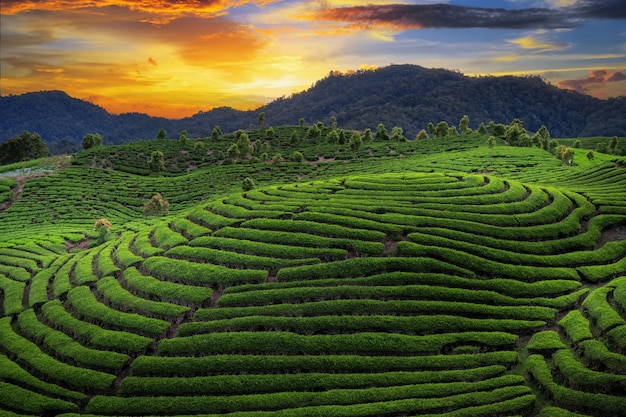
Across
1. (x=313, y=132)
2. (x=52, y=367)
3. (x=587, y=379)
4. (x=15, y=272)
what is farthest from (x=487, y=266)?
(x=313, y=132)

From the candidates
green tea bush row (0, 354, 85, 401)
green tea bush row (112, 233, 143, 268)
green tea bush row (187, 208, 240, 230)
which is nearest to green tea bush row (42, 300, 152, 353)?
green tea bush row (0, 354, 85, 401)

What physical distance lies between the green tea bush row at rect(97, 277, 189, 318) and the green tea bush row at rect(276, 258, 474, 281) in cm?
791

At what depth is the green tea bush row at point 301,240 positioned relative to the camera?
3891 centimetres

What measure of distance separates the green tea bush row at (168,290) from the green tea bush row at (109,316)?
233 centimetres

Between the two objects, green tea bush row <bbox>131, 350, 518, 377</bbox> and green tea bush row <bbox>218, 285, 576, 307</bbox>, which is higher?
green tea bush row <bbox>218, 285, 576, 307</bbox>

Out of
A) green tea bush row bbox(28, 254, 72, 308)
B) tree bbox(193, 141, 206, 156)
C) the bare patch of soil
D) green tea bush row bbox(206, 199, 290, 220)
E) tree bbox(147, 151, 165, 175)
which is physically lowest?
green tea bush row bbox(28, 254, 72, 308)

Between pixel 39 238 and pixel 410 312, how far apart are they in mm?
54409

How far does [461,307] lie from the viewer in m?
33.2

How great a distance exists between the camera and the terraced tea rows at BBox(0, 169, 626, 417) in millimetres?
27203

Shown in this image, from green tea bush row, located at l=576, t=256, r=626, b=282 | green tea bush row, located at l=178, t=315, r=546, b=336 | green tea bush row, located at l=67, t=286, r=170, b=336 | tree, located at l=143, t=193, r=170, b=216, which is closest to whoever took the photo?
green tea bush row, located at l=178, t=315, r=546, b=336


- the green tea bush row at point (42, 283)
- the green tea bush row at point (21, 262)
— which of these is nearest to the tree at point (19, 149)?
the green tea bush row at point (21, 262)

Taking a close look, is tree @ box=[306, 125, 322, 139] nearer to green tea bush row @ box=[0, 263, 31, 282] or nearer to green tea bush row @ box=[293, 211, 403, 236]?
green tea bush row @ box=[0, 263, 31, 282]

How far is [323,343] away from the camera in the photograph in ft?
101

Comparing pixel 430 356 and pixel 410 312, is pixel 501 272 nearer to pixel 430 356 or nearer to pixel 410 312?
pixel 410 312
